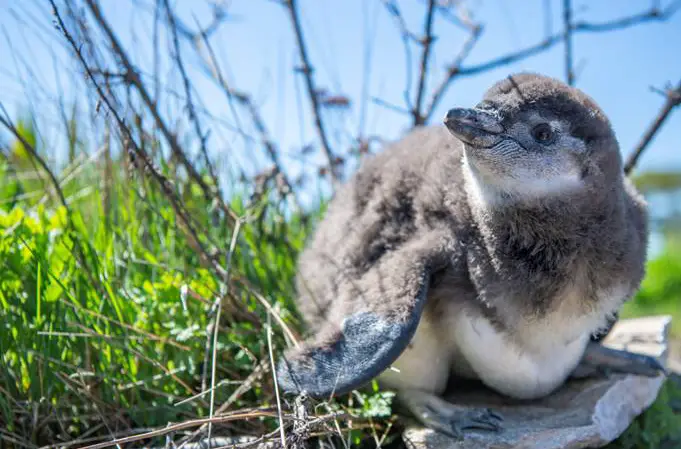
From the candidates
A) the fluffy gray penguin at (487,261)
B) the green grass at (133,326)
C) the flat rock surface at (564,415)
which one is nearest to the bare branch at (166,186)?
the green grass at (133,326)

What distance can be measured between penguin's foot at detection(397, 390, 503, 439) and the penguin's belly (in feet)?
0.42

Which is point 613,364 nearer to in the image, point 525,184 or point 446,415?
point 446,415

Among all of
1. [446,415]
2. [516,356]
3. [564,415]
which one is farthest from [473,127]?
[564,415]

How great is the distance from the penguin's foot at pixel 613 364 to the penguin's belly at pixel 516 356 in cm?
15

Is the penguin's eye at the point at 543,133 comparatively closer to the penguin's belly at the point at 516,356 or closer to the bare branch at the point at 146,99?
the penguin's belly at the point at 516,356

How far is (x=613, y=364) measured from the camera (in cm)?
229

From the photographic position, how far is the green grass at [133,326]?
6.48ft

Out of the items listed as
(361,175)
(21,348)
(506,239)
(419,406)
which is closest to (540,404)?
(419,406)

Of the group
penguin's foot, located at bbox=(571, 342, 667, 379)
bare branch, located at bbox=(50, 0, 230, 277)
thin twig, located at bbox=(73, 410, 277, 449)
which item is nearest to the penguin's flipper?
thin twig, located at bbox=(73, 410, 277, 449)

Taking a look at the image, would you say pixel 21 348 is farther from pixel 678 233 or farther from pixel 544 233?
pixel 678 233

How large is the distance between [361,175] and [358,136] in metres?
0.91

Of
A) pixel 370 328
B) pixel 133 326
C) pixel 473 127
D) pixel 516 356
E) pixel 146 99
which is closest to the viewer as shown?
pixel 473 127

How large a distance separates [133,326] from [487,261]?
1124 millimetres

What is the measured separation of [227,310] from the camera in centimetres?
227
